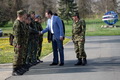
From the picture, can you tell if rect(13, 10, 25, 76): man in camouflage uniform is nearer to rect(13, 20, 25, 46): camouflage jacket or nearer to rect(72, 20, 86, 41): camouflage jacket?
rect(13, 20, 25, 46): camouflage jacket

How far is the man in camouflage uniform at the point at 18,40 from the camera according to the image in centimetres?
935

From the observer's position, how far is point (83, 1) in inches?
3482

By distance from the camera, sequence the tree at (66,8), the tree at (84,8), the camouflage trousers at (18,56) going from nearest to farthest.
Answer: the camouflage trousers at (18,56), the tree at (66,8), the tree at (84,8)

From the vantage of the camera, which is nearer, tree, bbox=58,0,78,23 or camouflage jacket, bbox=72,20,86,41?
camouflage jacket, bbox=72,20,86,41

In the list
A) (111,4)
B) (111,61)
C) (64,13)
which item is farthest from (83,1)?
(111,61)

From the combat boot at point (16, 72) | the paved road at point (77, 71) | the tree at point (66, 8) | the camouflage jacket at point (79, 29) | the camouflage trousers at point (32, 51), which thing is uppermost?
the tree at point (66, 8)

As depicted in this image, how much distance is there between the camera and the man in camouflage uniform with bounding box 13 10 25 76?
9.35 metres

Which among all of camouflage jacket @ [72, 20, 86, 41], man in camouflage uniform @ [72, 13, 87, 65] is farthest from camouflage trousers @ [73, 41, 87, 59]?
camouflage jacket @ [72, 20, 86, 41]

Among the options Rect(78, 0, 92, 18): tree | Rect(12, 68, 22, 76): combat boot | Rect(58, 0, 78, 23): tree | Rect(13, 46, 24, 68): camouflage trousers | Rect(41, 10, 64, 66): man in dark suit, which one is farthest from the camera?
Rect(78, 0, 92, 18): tree

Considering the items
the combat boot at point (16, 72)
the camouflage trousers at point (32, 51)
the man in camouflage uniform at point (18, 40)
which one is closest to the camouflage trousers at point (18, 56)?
the man in camouflage uniform at point (18, 40)

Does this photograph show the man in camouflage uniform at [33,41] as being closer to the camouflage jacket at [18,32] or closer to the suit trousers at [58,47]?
the suit trousers at [58,47]

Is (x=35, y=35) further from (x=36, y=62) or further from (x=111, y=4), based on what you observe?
(x=111, y=4)

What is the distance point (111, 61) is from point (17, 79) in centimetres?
433

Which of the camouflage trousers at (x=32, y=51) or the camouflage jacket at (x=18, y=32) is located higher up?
the camouflage jacket at (x=18, y=32)
